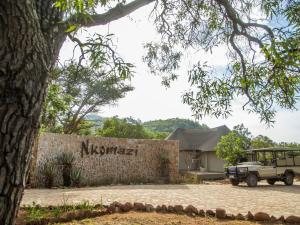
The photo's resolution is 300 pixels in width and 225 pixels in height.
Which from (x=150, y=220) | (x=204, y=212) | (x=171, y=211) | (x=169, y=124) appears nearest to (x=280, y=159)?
(x=204, y=212)

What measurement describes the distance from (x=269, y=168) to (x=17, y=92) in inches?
581

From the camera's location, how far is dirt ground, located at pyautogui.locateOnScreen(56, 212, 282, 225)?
5165mm

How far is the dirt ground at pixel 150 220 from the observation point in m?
5.16

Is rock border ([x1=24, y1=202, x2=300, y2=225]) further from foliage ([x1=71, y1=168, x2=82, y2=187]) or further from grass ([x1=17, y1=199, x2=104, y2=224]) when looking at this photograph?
foliage ([x1=71, y1=168, x2=82, y2=187])

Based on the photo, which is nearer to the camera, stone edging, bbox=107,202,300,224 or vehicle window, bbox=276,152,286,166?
stone edging, bbox=107,202,300,224

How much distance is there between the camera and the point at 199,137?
3353 centimetres

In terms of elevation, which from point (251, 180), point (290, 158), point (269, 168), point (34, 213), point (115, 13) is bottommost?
point (34, 213)

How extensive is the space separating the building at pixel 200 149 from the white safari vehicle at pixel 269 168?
523 inches

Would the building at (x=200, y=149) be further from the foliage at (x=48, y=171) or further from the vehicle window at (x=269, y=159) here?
the foliage at (x=48, y=171)

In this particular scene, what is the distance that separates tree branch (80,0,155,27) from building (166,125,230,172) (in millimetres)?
26252

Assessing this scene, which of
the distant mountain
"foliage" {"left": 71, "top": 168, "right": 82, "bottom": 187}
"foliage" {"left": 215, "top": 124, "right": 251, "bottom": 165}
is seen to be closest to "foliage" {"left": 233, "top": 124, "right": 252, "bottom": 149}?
"foliage" {"left": 215, "top": 124, "right": 251, "bottom": 165}

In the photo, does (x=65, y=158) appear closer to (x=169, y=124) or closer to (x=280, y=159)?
(x=280, y=159)

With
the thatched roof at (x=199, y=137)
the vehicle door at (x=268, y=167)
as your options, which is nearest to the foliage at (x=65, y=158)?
the vehicle door at (x=268, y=167)

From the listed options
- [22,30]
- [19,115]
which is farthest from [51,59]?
[19,115]
